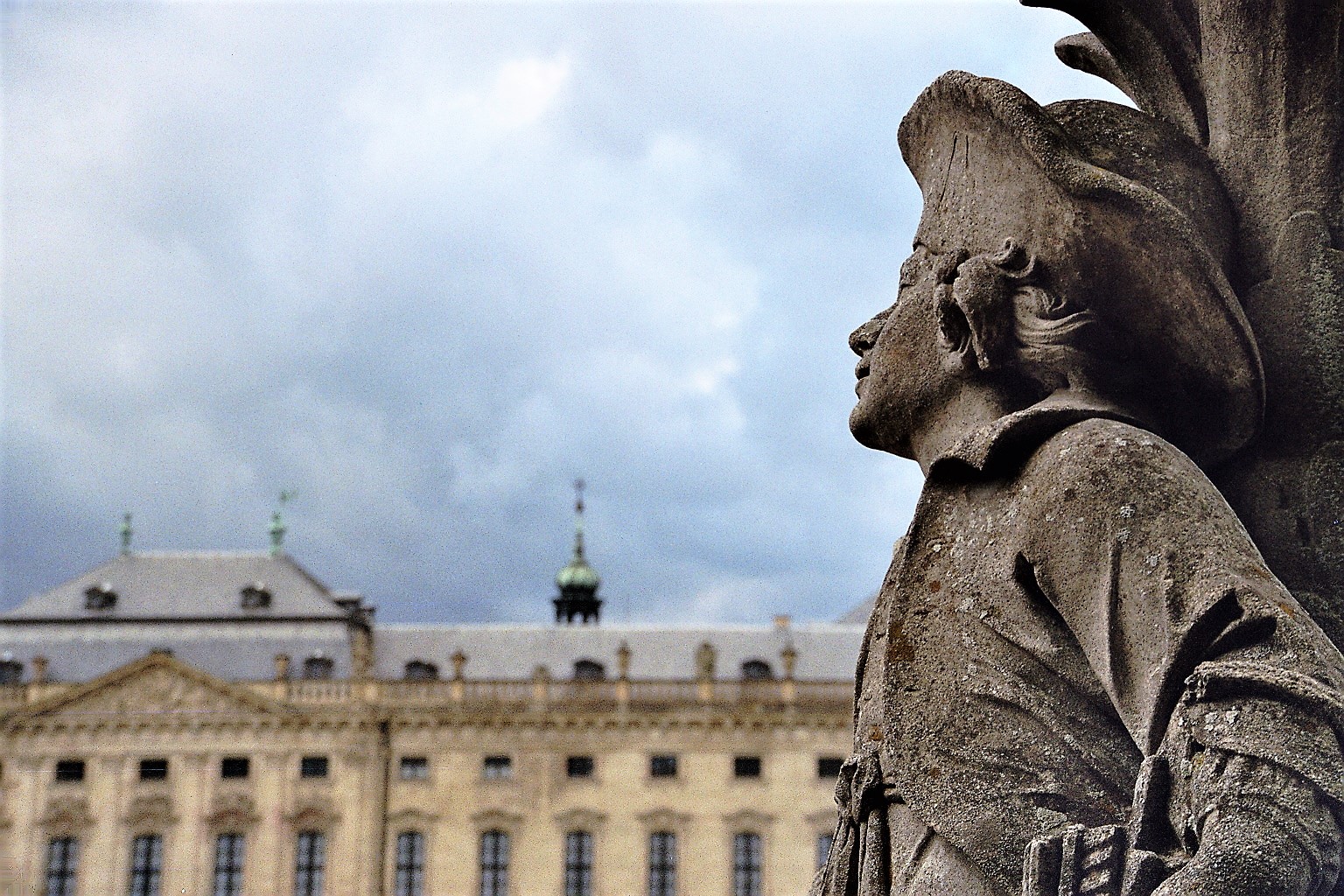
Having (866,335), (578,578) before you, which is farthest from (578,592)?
(866,335)

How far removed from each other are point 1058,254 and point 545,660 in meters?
48.7

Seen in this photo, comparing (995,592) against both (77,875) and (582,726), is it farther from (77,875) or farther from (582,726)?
(77,875)

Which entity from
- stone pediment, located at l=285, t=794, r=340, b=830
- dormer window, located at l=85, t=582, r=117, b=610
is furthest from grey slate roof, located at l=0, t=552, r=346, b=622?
stone pediment, located at l=285, t=794, r=340, b=830

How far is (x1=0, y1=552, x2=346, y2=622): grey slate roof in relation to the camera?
50.7m

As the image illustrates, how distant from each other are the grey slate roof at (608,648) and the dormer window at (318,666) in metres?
1.52

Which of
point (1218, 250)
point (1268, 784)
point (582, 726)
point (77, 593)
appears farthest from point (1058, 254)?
point (77, 593)

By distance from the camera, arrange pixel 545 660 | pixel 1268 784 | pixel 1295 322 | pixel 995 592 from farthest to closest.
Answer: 1. pixel 545 660
2. pixel 1295 322
3. pixel 995 592
4. pixel 1268 784

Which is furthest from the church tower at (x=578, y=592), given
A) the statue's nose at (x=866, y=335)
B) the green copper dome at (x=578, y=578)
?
the statue's nose at (x=866, y=335)

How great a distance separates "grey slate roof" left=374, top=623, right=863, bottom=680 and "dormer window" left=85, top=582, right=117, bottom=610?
8573 millimetres

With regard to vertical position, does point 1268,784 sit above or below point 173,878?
above

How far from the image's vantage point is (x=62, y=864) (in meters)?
47.4

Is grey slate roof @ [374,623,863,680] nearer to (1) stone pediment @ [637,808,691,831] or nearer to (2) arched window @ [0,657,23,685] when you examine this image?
(1) stone pediment @ [637,808,691,831]

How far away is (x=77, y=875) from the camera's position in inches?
1861

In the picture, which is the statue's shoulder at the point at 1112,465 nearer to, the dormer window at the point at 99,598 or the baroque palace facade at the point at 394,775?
the baroque palace facade at the point at 394,775
